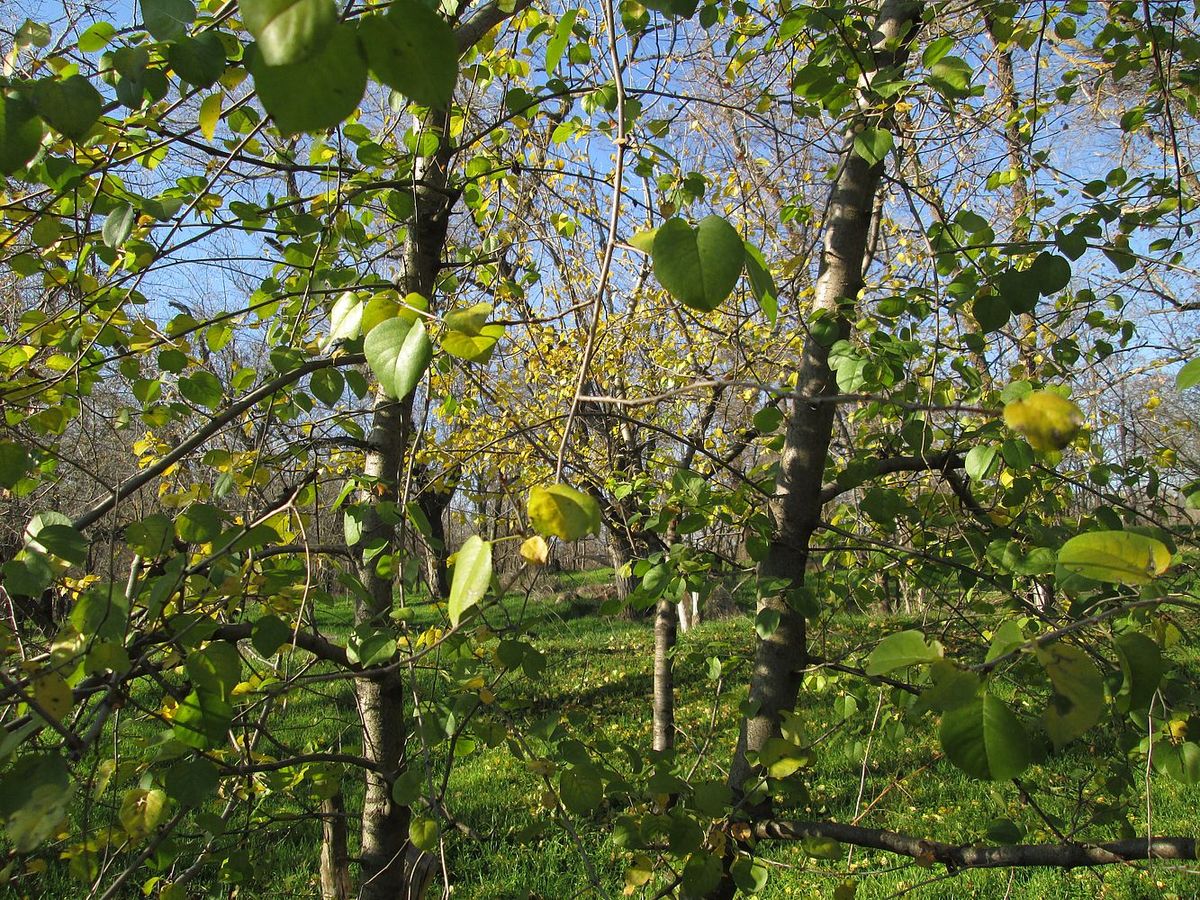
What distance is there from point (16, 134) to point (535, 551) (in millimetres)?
596

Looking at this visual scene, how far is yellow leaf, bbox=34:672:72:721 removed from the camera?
0.80m

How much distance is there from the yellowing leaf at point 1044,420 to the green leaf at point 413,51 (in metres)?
0.44

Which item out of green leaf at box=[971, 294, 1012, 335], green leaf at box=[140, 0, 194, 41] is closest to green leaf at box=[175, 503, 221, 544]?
green leaf at box=[140, 0, 194, 41]

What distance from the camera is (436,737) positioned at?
1.46 m

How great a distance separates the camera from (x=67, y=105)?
0.74m

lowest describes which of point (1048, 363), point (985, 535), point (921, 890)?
point (921, 890)

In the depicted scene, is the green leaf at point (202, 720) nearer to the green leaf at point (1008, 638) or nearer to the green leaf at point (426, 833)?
the green leaf at point (426, 833)

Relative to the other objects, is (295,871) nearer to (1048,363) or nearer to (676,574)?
(676,574)

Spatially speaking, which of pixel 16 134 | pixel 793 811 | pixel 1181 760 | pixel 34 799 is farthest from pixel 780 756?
pixel 793 811

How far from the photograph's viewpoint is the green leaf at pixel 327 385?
1352mm

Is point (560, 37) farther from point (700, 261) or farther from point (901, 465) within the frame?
point (901, 465)

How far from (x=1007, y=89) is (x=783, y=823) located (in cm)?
231

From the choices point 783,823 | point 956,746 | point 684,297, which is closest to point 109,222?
point 684,297

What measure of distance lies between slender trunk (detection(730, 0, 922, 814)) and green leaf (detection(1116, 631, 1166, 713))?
1033mm
